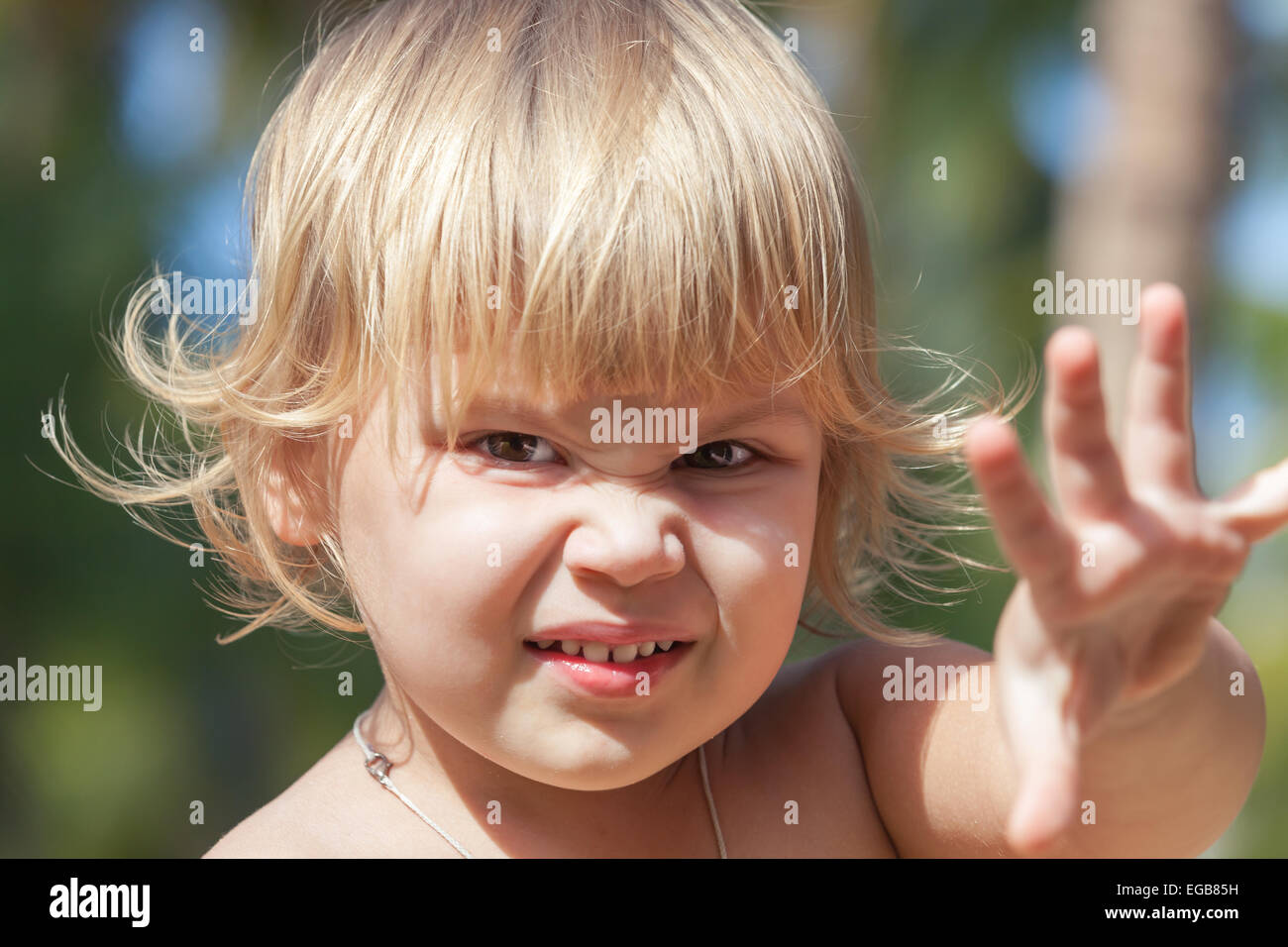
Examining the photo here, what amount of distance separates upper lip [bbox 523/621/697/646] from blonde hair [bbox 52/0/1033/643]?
26cm

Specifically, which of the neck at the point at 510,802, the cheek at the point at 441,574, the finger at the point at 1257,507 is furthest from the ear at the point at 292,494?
the finger at the point at 1257,507

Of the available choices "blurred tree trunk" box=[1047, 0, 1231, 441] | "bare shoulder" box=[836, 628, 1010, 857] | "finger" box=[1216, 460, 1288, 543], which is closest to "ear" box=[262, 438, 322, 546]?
"bare shoulder" box=[836, 628, 1010, 857]

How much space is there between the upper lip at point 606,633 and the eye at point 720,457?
0.21 meters

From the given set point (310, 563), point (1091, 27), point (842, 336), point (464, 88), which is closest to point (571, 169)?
point (464, 88)

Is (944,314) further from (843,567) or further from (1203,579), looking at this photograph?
(1203,579)

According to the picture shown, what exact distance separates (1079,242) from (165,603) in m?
3.41

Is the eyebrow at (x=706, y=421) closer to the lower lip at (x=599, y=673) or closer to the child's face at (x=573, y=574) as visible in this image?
the child's face at (x=573, y=574)

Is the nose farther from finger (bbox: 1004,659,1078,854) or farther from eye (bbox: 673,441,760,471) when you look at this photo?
finger (bbox: 1004,659,1078,854)

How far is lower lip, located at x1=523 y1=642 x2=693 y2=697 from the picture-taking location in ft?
4.43

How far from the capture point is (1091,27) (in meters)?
4.30

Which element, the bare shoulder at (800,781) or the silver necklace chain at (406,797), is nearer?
the silver necklace chain at (406,797)

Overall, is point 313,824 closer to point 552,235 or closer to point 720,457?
point 720,457

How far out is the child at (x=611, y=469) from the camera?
4.31ft

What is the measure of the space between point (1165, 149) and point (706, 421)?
3.20 m
